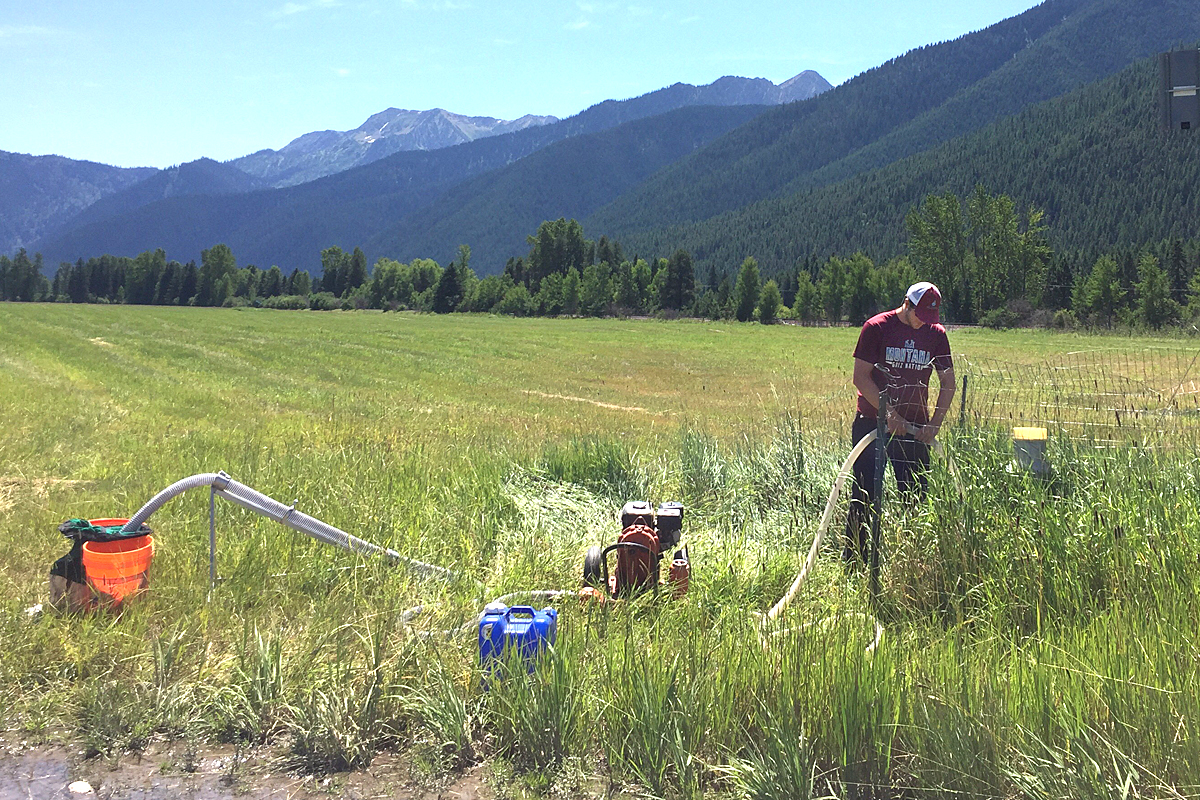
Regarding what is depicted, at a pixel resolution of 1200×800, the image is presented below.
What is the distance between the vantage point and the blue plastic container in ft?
13.0

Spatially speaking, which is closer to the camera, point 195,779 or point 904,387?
point 195,779

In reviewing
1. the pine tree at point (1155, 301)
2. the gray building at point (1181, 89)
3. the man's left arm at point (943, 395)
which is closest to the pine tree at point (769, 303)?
the pine tree at point (1155, 301)

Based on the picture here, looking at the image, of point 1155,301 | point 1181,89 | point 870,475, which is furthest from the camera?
point 1155,301

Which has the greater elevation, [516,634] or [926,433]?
[926,433]

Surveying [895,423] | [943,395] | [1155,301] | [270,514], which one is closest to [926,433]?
[895,423]

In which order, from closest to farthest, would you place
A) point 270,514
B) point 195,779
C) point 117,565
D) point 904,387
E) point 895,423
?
point 195,779 < point 117,565 < point 270,514 < point 895,423 < point 904,387

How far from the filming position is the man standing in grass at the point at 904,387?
233 inches

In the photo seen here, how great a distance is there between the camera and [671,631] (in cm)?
452

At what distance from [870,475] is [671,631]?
7.90ft

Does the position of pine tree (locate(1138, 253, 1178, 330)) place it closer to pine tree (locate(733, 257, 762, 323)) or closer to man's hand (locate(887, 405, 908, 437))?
pine tree (locate(733, 257, 762, 323))

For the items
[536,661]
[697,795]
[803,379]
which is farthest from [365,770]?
[803,379]

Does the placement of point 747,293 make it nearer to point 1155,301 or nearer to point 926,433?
point 1155,301

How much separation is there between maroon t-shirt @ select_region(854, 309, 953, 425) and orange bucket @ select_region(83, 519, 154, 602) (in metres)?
4.88

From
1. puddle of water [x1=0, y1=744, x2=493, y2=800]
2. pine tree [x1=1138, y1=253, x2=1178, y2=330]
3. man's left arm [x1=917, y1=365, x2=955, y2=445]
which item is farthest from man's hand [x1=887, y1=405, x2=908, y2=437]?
pine tree [x1=1138, y1=253, x2=1178, y2=330]
